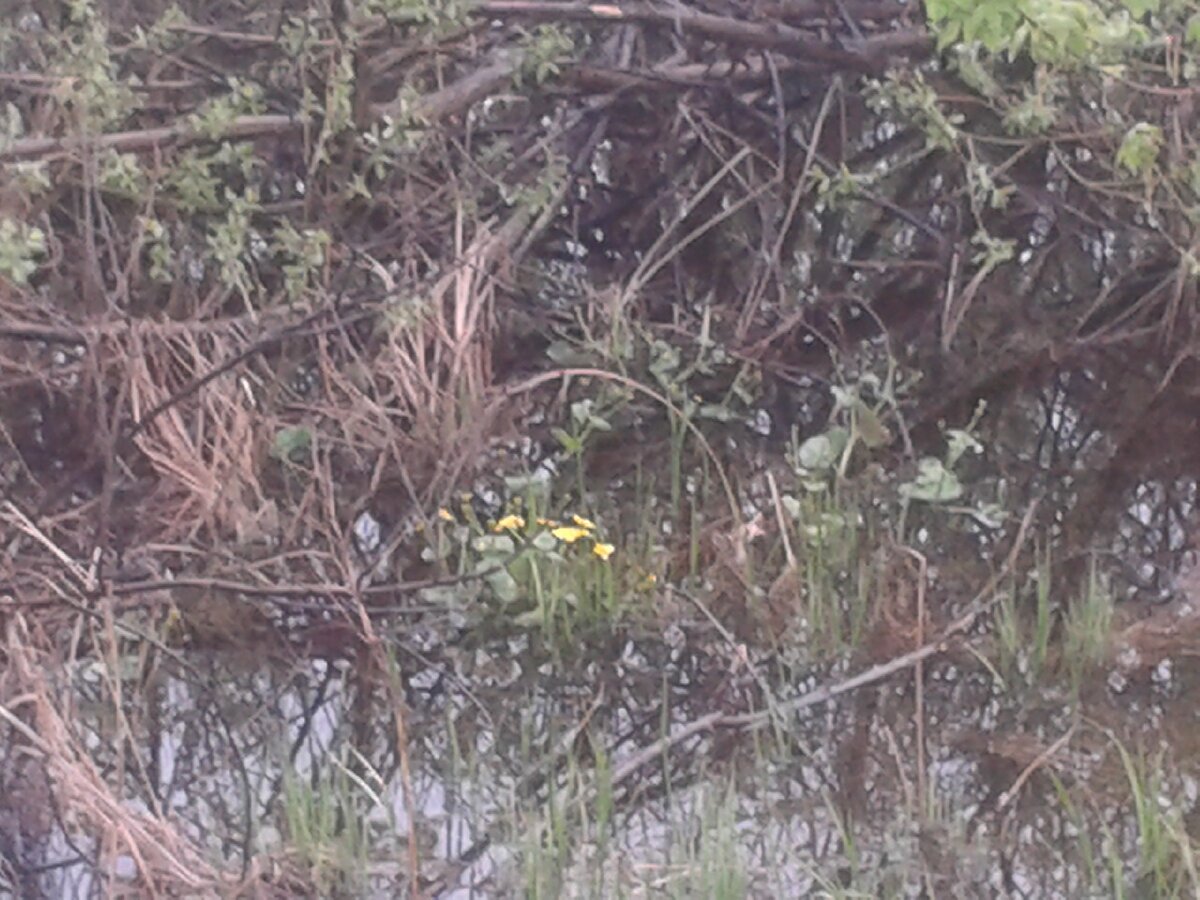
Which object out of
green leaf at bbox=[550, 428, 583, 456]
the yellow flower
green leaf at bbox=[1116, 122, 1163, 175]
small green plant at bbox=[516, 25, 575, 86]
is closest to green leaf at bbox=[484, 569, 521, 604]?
the yellow flower

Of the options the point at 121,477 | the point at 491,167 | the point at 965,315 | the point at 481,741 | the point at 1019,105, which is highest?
the point at 1019,105

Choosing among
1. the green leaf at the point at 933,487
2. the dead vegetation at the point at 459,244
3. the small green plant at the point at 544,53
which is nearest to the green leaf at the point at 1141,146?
the dead vegetation at the point at 459,244

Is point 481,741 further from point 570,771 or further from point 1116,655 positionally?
point 1116,655

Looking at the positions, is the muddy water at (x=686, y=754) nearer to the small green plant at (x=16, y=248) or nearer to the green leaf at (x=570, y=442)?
the green leaf at (x=570, y=442)

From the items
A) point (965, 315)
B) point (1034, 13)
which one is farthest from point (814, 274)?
point (1034, 13)

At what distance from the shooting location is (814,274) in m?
3.36

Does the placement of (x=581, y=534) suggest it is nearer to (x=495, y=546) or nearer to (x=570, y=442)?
(x=495, y=546)

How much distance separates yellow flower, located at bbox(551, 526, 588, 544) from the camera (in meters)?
2.71

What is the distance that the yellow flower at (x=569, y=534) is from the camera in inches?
107

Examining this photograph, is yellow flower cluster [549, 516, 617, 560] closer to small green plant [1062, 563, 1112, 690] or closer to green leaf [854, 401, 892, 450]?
green leaf [854, 401, 892, 450]

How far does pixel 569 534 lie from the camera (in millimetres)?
2711

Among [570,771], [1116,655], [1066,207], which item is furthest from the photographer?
[1066,207]

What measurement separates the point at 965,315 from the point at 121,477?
5.27ft

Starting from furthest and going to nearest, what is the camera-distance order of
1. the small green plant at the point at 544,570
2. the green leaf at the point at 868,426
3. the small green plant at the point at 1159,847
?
the green leaf at the point at 868,426
the small green plant at the point at 544,570
the small green plant at the point at 1159,847
